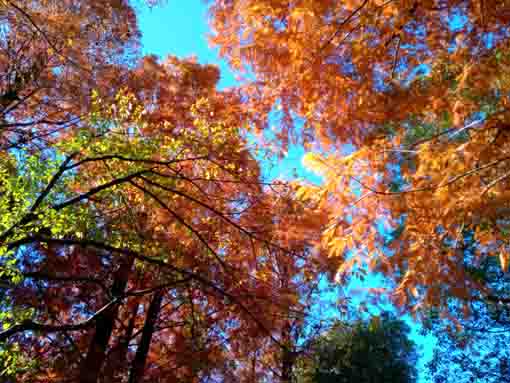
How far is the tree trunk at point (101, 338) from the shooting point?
493cm

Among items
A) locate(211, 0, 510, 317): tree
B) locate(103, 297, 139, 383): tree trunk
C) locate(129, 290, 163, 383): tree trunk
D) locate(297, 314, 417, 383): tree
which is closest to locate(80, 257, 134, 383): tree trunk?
locate(103, 297, 139, 383): tree trunk

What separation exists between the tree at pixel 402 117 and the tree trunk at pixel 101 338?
356 centimetres

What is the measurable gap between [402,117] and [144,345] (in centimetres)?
549

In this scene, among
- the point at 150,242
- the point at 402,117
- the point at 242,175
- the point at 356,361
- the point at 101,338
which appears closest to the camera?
the point at 402,117

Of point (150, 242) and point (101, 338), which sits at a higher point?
point (150, 242)

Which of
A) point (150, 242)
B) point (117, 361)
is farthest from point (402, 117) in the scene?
point (117, 361)

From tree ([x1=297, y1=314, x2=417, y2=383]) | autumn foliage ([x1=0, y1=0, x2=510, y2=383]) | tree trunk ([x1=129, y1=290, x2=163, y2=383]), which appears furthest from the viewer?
tree ([x1=297, y1=314, x2=417, y2=383])

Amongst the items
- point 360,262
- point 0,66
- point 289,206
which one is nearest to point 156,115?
point 0,66

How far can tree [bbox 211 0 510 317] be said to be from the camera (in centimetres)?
300

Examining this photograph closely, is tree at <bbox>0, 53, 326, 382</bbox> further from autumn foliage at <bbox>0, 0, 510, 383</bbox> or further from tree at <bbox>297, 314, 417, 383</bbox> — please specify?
tree at <bbox>297, 314, 417, 383</bbox>

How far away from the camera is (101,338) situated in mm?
5625

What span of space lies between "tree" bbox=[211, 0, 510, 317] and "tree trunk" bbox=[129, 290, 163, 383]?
387 cm

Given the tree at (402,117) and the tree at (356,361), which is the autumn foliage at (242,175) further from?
the tree at (356,361)

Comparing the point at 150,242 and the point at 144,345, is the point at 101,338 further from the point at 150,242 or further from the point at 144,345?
the point at 150,242
